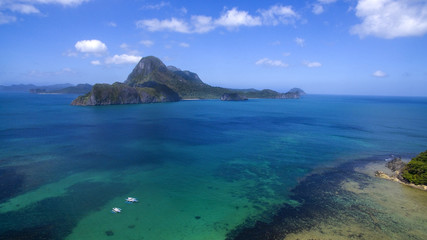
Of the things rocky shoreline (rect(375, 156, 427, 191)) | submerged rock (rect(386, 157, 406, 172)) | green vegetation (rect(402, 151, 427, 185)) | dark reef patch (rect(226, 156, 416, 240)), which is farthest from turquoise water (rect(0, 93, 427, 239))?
green vegetation (rect(402, 151, 427, 185))

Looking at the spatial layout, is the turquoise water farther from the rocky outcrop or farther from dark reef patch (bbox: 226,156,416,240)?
the rocky outcrop

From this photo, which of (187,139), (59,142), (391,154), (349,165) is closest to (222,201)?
(349,165)

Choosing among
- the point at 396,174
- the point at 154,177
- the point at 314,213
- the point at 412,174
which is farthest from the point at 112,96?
the point at 412,174

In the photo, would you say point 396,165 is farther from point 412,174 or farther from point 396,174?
point 412,174

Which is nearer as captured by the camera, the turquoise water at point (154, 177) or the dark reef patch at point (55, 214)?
the dark reef patch at point (55, 214)

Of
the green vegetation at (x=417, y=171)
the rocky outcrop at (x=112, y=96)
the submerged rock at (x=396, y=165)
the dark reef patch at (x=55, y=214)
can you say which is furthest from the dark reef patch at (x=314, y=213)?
the rocky outcrop at (x=112, y=96)

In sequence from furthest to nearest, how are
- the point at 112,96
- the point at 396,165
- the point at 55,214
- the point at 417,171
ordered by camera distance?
the point at 112,96, the point at 396,165, the point at 417,171, the point at 55,214

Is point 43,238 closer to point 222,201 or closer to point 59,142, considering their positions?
point 222,201

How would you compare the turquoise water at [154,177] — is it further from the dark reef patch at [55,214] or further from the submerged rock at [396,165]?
the submerged rock at [396,165]
